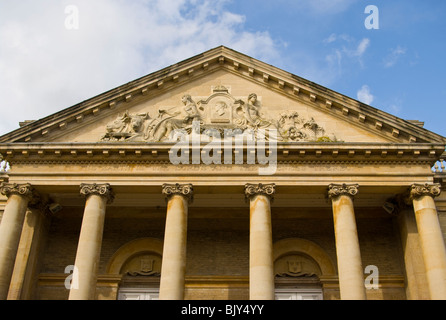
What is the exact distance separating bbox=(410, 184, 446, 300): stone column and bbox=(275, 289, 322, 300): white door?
15.1 feet

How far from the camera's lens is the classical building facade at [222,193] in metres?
16.8

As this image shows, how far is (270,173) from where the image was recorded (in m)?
17.7

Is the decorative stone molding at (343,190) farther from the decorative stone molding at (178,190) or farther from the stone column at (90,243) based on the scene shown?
the stone column at (90,243)

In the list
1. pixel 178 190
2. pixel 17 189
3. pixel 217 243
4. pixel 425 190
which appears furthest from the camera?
pixel 217 243

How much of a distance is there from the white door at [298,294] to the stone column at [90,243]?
7317 millimetres

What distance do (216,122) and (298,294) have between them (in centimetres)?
752

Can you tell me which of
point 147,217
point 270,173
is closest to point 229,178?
point 270,173

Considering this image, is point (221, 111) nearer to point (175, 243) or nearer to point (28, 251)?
point (175, 243)

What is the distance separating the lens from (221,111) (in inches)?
765
